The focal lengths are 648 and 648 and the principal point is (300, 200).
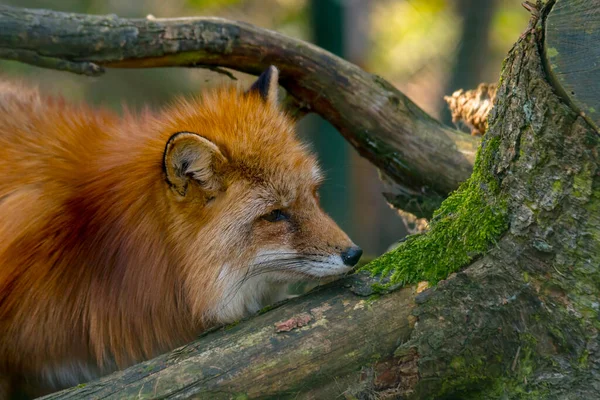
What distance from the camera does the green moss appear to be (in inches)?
112

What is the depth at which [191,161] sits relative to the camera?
10.3 feet

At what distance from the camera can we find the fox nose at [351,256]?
3.11 m

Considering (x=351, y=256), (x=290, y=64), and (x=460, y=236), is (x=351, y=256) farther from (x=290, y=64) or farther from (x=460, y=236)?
(x=290, y=64)

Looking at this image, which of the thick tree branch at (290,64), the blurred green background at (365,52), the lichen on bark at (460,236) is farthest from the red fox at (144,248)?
the blurred green background at (365,52)

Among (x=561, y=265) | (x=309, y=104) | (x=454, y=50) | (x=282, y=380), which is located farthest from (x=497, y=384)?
(x=454, y=50)

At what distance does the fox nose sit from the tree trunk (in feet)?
0.58

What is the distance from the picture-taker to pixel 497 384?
281cm

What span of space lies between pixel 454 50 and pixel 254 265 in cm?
655

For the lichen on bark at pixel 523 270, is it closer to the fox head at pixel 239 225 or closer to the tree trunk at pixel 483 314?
the tree trunk at pixel 483 314

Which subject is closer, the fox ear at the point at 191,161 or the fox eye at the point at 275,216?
the fox ear at the point at 191,161

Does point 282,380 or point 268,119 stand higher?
point 268,119

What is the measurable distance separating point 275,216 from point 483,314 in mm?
1132

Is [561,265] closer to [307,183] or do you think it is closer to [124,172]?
[307,183]

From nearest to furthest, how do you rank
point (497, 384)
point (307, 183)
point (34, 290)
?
point (497, 384), point (34, 290), point (307, 183)
